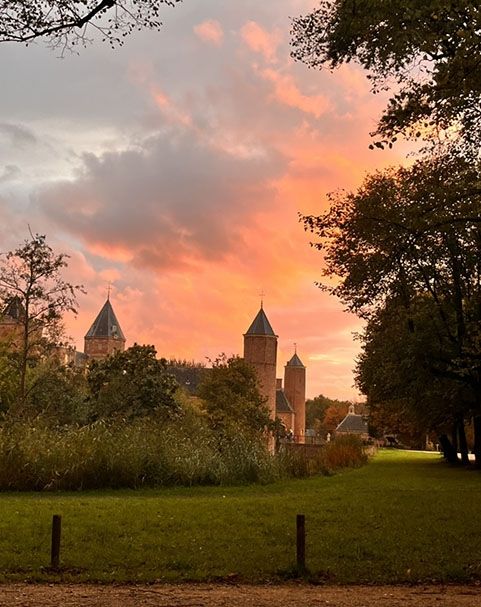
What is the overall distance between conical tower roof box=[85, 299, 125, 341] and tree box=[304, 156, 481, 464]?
68.2 m

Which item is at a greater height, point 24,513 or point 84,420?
point 84,420

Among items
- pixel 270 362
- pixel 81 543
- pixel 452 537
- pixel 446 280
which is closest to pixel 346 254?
pixel 446 280

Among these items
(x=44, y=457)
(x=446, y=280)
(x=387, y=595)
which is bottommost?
(x=387, y=595)

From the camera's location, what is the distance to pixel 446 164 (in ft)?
53.9

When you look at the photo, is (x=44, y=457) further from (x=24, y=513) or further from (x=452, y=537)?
(x=452, y=537)

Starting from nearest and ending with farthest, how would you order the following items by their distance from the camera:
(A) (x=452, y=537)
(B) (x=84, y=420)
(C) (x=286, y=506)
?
(A) (x=452, y=537), (C) (x=286, y=506), (B) (x=84, y=420)

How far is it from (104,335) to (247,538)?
83.2m

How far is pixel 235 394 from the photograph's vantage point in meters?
50.9

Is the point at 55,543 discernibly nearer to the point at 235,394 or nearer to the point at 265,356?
the point at 235,394

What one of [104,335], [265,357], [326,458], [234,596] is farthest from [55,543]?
[104,335]

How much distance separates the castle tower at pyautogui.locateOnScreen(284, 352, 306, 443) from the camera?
113062 mm

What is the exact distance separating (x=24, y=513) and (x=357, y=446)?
78.0 ft

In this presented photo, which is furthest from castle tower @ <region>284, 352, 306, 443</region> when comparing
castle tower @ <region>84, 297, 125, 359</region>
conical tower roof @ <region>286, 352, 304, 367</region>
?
castle tower @ <region>84, 297, 125, 359</region>

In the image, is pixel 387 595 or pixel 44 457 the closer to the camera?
pixel 387 595
